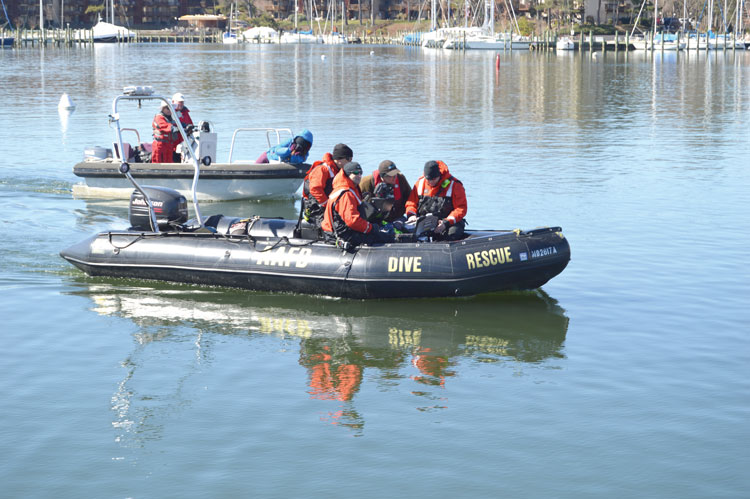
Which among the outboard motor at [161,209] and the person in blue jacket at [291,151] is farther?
the person in blue jacket at [291,151]

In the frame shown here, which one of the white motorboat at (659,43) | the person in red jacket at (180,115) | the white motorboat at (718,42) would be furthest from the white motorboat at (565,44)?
the person in red jacket at (180,115)

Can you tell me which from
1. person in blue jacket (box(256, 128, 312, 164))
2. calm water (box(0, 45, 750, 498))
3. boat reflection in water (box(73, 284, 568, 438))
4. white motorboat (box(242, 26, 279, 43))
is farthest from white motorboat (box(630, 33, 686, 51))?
boat reflection in water (box(73, 284, 568, 438))

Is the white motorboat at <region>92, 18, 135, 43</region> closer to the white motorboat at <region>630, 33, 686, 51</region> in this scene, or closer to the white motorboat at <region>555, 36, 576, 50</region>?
the white motorboat at <region>555, 36, 576, 50</region>

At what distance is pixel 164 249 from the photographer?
12477mm

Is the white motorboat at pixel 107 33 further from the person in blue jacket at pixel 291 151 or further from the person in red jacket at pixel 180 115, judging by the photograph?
the person in blue jacket at pixel 291 151

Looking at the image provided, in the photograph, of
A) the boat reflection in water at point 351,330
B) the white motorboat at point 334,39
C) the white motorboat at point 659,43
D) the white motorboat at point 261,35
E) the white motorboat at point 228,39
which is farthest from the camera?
the white motorboat at point 261,35

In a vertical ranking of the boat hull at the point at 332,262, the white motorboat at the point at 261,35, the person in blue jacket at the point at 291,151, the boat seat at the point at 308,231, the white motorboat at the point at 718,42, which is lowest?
the boat hull at the point at 332,262

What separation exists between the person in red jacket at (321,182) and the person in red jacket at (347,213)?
0.47 metres

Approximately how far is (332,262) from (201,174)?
677 centimetres

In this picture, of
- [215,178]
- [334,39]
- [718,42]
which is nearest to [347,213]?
[215,178]

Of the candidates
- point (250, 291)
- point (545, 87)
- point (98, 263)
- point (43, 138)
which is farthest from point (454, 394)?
point (545, 87)

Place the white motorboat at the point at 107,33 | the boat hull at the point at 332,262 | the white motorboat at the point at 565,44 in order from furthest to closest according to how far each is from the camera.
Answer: the white motorboat at the point at 107,33 → the white motorboat at the point at 565,44 → the boat hull at the point at 332,262

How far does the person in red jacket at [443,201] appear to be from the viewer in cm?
1201

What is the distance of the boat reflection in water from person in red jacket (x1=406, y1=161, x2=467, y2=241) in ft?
2.96
